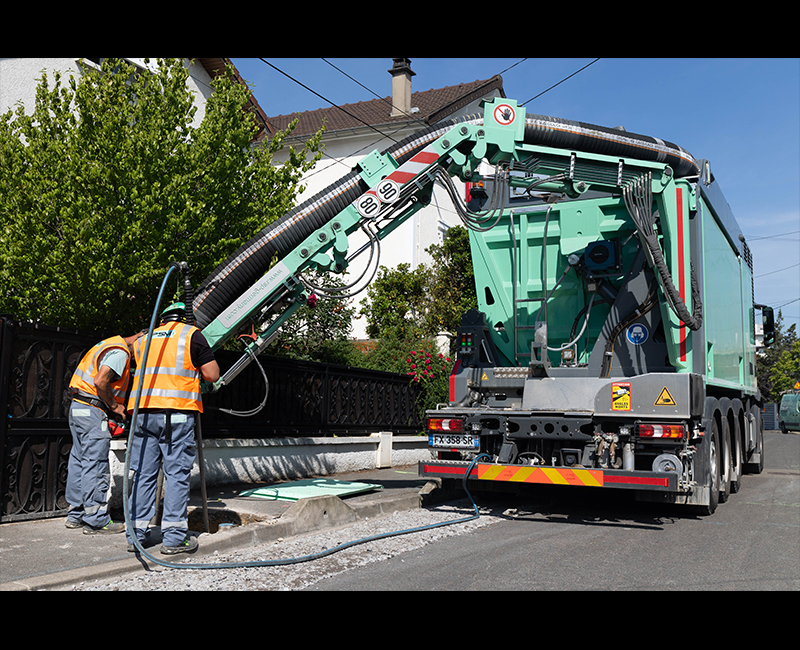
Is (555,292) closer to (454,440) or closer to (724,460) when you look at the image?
(454,440)

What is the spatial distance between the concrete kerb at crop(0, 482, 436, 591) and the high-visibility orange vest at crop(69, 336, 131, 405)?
1.42m

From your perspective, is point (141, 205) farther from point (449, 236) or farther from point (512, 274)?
point (449, 236)

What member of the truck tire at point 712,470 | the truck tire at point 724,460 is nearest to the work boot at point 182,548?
the truck tire at point 712,470

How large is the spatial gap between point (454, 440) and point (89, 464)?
138 inches

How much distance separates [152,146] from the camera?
22.9ft

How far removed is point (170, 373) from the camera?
5.34 metres

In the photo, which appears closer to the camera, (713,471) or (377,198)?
(377,198)

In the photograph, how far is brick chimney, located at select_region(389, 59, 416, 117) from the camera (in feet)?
78.4

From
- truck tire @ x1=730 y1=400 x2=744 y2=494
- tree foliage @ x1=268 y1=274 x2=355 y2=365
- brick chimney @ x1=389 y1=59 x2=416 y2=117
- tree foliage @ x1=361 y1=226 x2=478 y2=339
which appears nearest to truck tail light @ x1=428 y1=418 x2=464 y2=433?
truck tire @ x1=730 y1=400 x2=744 y2=494

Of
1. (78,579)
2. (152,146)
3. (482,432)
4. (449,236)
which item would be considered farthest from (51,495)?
(449,236)

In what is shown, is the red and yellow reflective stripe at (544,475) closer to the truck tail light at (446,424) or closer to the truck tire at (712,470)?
the truck tail light at (446,424)

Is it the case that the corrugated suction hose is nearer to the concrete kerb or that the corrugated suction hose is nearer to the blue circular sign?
the blue circular sign

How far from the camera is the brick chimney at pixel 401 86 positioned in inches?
941

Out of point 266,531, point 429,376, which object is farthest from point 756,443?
point 266,531
